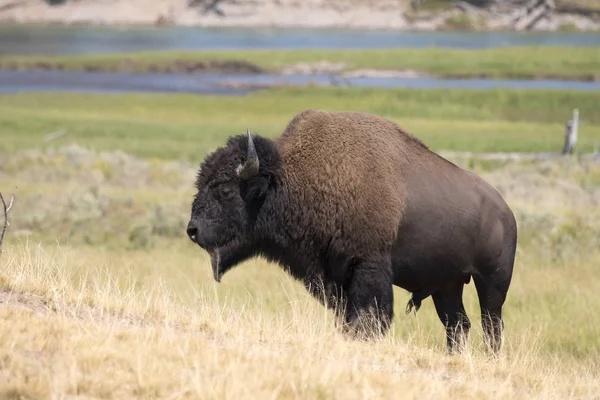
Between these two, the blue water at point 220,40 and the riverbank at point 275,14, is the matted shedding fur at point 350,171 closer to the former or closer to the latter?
the blue water at point 220,40

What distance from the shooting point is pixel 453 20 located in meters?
155

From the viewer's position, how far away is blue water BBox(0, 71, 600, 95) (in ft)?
194

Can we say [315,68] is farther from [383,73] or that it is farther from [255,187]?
[255,187]

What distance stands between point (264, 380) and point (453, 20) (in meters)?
154

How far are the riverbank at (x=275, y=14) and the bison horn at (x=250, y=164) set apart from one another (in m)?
148

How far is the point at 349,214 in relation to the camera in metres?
8.11

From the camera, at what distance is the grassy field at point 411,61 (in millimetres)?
68562

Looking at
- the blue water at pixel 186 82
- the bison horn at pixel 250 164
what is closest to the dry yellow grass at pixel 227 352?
the bison horn at pixel 250 164

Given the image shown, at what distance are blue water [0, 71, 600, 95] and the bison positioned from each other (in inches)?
1888

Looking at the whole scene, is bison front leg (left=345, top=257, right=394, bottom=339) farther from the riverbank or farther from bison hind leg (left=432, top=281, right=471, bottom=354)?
the riverbank

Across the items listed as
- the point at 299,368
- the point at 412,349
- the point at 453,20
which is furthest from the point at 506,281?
the point at 453,20

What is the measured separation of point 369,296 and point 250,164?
145cm

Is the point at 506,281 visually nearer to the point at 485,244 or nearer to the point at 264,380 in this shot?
the point at 485,244

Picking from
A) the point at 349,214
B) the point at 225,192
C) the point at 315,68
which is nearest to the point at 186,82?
the point at 315,68
